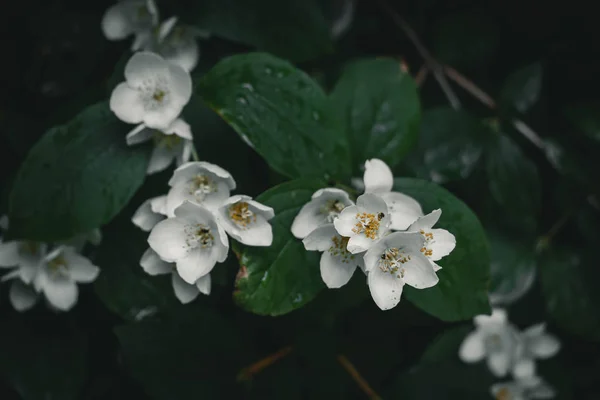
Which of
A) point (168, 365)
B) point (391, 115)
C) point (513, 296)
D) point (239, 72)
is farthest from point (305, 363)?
point (239, 72)

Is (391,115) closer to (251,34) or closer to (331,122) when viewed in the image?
(331,122)

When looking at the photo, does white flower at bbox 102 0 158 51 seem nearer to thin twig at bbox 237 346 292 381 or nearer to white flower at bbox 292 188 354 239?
white flower at bbox 292 188 354 239

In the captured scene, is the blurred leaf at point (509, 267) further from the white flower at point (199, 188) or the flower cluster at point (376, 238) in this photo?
the white flower at point (199, 188)

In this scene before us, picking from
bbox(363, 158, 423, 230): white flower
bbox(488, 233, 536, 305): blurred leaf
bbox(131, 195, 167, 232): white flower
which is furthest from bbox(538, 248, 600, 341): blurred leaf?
bbox(131, 195, 167, 232): white flower

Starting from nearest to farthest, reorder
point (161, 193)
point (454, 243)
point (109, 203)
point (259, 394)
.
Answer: point (454, 243), point (109, 203), point (161, 193), point (259, 394)

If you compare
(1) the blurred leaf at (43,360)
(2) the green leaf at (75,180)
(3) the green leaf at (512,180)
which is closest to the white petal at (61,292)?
(1) the blurred leaf at (43,360)

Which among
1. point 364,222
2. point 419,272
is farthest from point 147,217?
point 419,272

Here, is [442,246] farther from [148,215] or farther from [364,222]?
[148,215]
